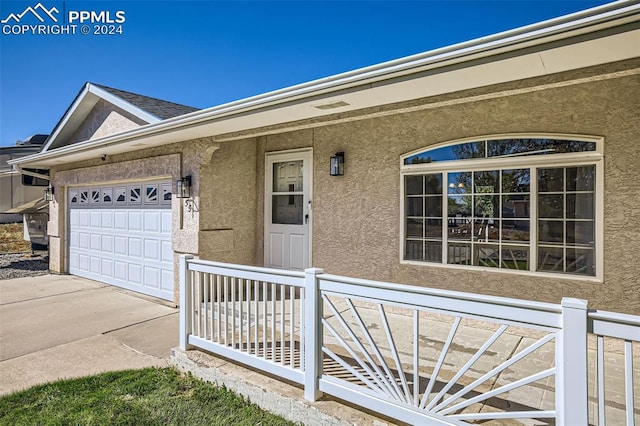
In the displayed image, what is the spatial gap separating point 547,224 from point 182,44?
867cm

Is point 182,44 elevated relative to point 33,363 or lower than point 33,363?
elevated

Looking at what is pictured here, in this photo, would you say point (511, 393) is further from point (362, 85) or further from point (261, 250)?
point (261, 250)

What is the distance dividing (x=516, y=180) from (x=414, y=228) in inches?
61.9

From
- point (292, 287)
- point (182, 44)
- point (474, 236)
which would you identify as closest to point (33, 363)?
point (292, 287)

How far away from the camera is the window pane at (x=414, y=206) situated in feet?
18.4

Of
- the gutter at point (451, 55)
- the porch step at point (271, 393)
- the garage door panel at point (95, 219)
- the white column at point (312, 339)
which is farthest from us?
the garage door panel at point (95, 219)

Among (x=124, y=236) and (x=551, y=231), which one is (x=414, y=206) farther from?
(x=124, y=236)

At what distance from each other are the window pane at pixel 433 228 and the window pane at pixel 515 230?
0.87 metres

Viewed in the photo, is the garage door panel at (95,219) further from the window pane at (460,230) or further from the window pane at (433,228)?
the window pane at (460,230)

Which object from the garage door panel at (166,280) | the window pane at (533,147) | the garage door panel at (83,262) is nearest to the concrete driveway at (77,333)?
the garage door panel at (166,280)

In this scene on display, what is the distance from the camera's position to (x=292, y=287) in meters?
3.43

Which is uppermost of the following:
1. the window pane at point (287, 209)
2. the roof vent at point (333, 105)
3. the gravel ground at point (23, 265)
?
the roof vent at point (333, 105)

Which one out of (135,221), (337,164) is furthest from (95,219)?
(337,164)

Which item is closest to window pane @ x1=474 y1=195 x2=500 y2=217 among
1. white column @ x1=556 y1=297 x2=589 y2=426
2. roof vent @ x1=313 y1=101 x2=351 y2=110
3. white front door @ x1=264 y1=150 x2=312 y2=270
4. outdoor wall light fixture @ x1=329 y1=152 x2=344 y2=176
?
outdoor wall light fixture @ x1=329 y1=152 x2=344 y2=176
